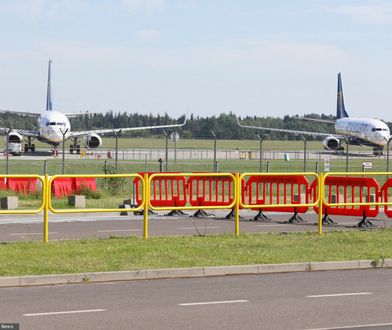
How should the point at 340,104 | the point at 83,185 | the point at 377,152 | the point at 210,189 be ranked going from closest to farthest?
the point at 210,189 → the point at 83,185 → the point at 377,152 → the point at 340,104

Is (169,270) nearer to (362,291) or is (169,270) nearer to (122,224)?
(362,291)

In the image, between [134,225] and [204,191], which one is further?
[204,191]

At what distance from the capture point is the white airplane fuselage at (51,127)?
78.2 metres

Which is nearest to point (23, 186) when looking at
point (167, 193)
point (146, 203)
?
point (167, 193)

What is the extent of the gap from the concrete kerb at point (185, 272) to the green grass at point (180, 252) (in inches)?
11.5

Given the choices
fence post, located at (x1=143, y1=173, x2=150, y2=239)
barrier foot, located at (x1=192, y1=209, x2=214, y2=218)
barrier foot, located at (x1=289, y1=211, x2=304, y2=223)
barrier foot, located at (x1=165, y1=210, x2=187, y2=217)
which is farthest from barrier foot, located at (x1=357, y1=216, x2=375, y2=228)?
fence post, located at (x1=143, y1=173, x2=150, y2=239)

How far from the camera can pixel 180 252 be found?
17.9 meters

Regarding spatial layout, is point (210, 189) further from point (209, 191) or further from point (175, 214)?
point (175, 214)

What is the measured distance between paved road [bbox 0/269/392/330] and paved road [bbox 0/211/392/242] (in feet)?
21.2

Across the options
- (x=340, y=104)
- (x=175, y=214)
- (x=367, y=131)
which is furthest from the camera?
(x=340, y=104)

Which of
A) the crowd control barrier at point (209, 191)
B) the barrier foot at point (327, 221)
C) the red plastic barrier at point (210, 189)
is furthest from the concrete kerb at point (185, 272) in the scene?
the barrier foot at point (327, 221)

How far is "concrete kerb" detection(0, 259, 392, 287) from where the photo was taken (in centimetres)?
1487

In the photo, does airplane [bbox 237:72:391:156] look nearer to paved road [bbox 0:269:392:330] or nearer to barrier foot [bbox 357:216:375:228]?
barrier foot [bbox 357:216:375:228]

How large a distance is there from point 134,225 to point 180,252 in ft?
23.7
